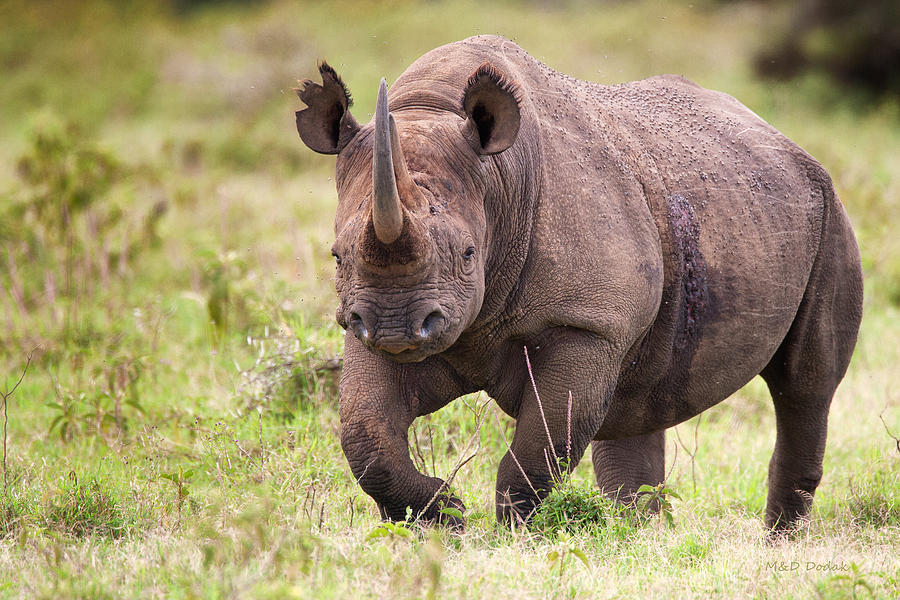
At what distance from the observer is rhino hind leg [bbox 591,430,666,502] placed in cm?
583

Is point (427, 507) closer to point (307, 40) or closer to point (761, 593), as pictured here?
point (761, 593)

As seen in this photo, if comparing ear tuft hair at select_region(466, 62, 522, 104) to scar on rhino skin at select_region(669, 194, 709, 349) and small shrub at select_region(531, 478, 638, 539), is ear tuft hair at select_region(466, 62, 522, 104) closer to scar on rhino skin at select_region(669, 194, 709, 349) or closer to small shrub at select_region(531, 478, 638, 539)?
scar on rhino skin at select_region(669, 194, 709, 349)

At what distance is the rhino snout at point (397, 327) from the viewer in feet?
11.7

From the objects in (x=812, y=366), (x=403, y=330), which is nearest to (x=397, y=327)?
(x=403, y=330)

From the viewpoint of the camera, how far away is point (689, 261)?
4.77m

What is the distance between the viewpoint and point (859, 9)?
19344 mm

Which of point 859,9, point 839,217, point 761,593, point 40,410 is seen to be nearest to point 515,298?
point 761,593

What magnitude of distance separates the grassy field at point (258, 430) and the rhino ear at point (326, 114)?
15 cm

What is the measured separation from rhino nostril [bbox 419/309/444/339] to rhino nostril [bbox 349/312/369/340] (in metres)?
0.18

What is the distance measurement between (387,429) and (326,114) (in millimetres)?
1185

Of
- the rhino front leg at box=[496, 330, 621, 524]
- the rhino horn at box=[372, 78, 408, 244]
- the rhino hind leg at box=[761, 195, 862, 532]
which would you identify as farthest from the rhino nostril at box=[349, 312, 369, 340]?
the rhino hind leg at box=[761, 195, 862, 532]

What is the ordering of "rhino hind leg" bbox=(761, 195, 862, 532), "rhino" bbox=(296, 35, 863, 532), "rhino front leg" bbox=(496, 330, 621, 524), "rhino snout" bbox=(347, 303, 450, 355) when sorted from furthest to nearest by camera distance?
"rhino hind leg" bbox=(761, 195, 862, 532)
"rhino front leg" bbox=(496, 330, 621, 524)
"rhino" bbox=(296, 35, 863, 532)
"rhino snout" bbox=(347, 303, 450, 355)

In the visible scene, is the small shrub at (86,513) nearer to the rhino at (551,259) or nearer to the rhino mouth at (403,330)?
the rhino at (551,259)

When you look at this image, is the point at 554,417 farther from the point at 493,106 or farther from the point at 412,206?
the point at 493,106
